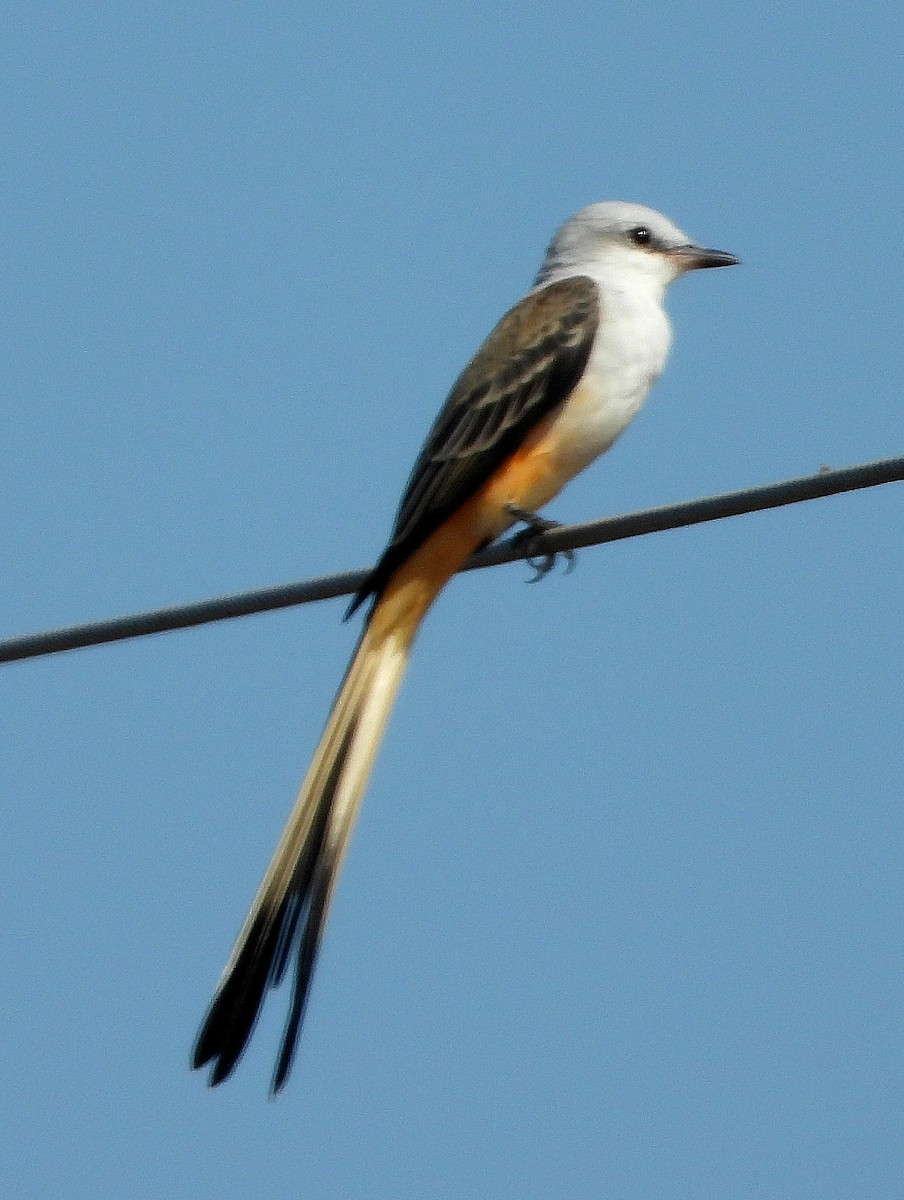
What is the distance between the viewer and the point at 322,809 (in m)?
5.36

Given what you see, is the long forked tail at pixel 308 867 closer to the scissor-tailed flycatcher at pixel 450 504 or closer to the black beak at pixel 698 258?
the scissor-tailed flycatcher at pixel 450 504

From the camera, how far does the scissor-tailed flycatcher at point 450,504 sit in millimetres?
5090

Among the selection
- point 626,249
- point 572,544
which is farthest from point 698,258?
point 572,544

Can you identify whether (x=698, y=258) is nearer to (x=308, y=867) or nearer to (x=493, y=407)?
(x=493, y=407)

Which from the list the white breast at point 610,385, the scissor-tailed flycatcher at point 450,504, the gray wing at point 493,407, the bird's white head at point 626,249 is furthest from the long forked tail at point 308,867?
the bird's white head at point 626,249

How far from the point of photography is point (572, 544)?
489 cm

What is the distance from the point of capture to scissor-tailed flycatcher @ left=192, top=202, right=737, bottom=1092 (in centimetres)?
509

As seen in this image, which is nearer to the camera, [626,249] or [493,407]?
[493,407]

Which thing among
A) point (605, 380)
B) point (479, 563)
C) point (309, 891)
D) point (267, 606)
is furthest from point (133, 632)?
point (605, 380)

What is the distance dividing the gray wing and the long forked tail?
215mm

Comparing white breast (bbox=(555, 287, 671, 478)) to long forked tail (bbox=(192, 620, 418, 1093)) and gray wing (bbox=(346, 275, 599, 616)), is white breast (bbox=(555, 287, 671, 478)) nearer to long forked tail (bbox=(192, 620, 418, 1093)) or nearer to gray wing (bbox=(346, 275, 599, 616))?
gray wing (bbox=(346, 275, 599, 616))

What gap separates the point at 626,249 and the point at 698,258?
0.28 metres

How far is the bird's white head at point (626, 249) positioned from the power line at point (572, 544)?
2179 mm

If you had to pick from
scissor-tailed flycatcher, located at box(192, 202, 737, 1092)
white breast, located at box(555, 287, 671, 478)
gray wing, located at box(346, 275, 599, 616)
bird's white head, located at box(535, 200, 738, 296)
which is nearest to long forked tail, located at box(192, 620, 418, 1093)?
scissor-tailed flycatcher, located at box(192, 202, 737, 1092)
